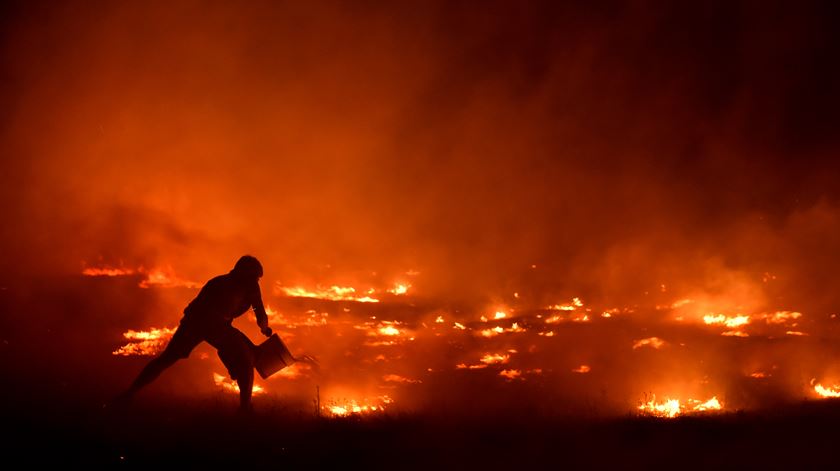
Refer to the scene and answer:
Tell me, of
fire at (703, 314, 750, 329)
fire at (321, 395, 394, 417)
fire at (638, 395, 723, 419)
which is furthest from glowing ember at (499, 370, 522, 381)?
fire at (703, 314, 750, 329)

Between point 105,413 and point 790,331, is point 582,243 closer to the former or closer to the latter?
point 790,331

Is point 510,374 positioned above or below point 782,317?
below

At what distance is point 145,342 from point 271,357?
27.1 feet

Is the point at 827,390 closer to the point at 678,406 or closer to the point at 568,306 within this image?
the point at 678,406

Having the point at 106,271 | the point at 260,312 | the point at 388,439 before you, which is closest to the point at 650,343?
the point at 388,439

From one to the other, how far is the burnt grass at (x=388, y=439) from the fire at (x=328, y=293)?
7.52 m

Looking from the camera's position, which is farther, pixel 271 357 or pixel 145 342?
pixel 145 342

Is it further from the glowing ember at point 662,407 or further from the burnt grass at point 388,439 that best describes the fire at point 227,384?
the glowing ember at point 662,407

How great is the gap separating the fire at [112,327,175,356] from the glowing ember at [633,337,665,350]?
13307 millimetres

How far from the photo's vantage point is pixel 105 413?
9828mm

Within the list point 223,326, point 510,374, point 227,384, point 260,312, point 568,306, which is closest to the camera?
point 223,326

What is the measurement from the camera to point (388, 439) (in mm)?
10289

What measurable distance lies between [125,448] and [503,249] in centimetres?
1749

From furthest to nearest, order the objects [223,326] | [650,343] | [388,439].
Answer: [650,343]
[388,439]
[223,326]
